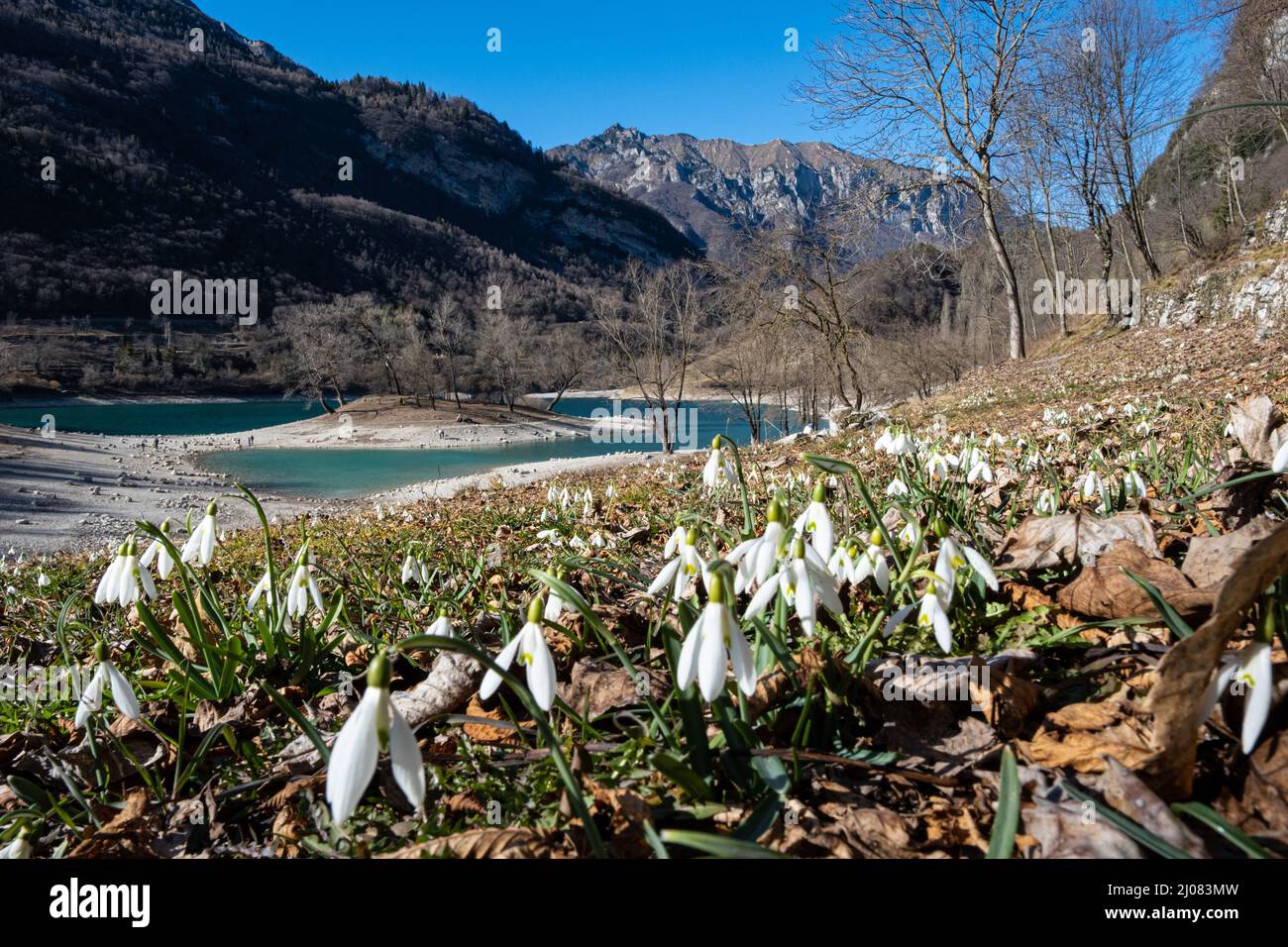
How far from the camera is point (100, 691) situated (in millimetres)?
1534

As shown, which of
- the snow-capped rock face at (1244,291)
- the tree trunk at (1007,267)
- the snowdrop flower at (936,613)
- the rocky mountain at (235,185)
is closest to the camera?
the snowdrop flower at (936,613)

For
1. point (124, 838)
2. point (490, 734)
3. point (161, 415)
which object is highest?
point (161, 415)

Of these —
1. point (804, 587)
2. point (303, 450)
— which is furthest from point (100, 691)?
point (303, 450)

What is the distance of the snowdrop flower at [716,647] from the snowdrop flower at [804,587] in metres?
0.15

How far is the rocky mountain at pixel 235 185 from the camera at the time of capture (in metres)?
89.6

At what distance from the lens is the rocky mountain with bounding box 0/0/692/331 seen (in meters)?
89.6

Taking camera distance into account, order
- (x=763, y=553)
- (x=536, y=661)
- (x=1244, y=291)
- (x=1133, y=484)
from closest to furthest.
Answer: (x=536, y=661) → (x=763, y=553) → (x=1133, y=484) → (x=1244, y=291)

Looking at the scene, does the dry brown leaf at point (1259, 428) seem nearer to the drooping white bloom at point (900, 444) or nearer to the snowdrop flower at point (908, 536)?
the drooping white bloom at point (900, 444)

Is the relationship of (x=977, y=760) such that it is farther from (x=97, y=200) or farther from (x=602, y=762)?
(x=97, y=200)

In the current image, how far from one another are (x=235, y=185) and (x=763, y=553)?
150329 millimetres

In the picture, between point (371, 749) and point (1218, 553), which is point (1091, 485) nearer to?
point (1218, 553)

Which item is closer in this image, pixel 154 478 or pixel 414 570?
pixel 414 570

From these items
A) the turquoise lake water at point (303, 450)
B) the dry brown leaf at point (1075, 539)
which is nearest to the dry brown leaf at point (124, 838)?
the dry brown leaf at point (1075, 539)

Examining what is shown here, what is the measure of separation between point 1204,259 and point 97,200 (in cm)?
12411
